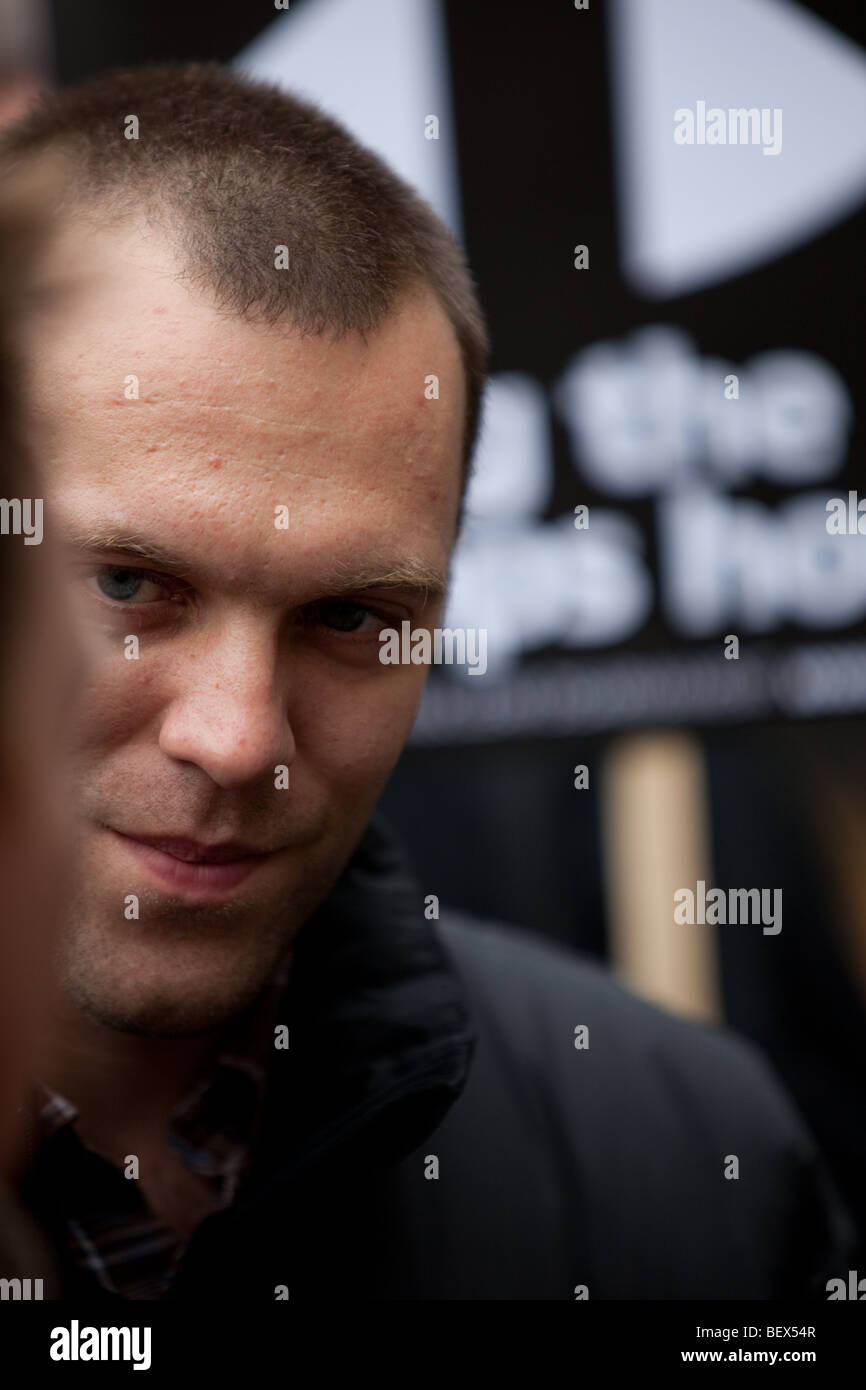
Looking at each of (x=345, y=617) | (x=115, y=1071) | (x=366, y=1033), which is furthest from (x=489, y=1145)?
(x=345, y=617)

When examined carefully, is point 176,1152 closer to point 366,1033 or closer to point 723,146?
point 366,1033

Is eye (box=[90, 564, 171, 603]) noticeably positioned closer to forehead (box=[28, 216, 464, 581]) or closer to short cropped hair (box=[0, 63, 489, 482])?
forehead (box=[28, 216, 464, 581])

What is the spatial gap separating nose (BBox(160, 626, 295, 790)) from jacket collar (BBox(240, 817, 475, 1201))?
251 millimetres

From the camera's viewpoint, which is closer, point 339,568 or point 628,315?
point 339,568

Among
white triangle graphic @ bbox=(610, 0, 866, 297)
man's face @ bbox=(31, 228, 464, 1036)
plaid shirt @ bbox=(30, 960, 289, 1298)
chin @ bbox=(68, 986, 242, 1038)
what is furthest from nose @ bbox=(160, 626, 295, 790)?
white triangle graphic @ bbox=(610, 0, 866, 297)

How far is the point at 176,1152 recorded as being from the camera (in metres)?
1.09

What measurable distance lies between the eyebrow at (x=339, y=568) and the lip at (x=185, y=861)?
200 mm

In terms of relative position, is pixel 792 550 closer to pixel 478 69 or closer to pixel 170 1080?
pixel 478 69

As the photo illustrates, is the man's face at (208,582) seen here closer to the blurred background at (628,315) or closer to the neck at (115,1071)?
the neck at (115,1071)

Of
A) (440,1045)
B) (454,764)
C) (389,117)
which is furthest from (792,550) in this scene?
(440,1045)

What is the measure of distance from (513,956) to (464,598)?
451 millimetres

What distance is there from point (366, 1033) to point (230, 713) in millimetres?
318

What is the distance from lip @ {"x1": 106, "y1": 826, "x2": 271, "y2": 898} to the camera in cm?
99

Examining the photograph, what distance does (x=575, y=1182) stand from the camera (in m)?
1.24
